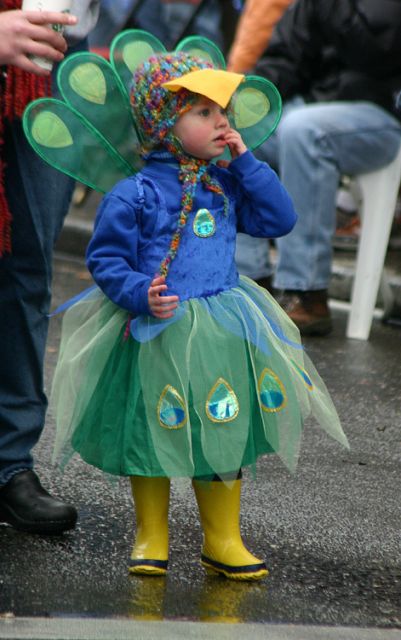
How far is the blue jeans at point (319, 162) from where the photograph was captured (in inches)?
256

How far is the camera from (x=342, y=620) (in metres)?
3.14

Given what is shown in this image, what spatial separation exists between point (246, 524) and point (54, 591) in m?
0.76

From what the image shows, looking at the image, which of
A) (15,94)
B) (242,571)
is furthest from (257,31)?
(242,571)

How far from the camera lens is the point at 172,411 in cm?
323

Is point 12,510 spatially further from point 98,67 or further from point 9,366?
point 98,67

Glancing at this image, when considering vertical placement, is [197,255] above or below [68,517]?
above

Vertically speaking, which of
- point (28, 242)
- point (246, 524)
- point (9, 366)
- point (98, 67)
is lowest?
point (246, 524)

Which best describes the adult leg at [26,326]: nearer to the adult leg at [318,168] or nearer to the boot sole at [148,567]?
the boot sole at [148,567]

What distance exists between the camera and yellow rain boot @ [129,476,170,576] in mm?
3357

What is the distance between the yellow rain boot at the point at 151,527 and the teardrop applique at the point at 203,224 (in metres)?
0.59

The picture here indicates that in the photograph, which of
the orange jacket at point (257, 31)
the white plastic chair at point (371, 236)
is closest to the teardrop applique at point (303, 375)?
the white plastic chair at point (371, 236)

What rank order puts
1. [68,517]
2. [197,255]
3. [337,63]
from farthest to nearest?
[337,63]
[68,517]
[197,255]

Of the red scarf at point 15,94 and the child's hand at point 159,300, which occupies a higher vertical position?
the red scarf at point 15,94

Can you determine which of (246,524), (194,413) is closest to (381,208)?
(246,524)
